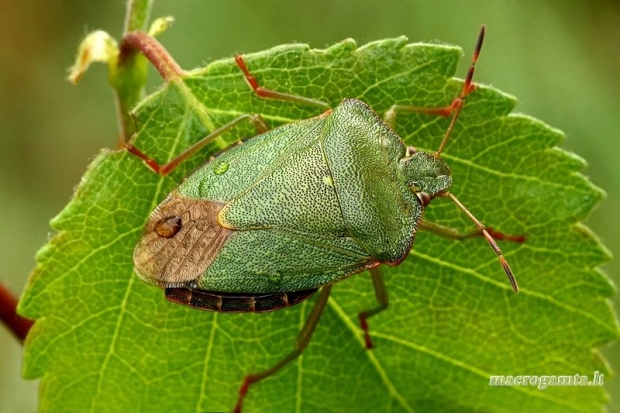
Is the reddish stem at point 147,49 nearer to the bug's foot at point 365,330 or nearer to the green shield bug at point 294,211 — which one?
the green shield bug at point 294,211

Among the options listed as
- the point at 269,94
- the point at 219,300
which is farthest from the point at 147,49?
the point at 219,300

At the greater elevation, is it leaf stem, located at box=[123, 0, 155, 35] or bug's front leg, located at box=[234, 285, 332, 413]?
leaf stem, located at box=[123, 0, 155, 35]

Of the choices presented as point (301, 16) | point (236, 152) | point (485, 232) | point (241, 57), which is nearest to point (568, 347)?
point (485, 232)

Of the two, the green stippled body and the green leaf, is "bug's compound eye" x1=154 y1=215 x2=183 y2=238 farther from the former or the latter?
the green leaf

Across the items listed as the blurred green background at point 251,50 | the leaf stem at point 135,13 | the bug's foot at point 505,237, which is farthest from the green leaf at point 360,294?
the blurred green background at point 251,50

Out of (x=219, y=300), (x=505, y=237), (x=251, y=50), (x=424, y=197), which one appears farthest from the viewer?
(x=251, y=50)

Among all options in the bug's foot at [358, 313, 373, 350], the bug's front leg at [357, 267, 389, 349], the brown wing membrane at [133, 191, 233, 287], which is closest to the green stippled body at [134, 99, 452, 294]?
the brown wing membrane at [133, 191, 233, 287]

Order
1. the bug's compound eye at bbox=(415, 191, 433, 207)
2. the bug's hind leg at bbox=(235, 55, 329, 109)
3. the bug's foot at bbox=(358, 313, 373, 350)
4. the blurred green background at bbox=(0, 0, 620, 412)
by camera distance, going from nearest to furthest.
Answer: the bug's hind leg at bbox=(235, 55, 329, 109)
the bug's compound eye at bbox=(415, 191, 433, 207)
the bug's foot at bbox=(358, 313, 373, 350)
the blurred green background at bbox=(0, 0, 620, 412)

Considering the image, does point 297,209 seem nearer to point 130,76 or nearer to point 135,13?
point 130,76
